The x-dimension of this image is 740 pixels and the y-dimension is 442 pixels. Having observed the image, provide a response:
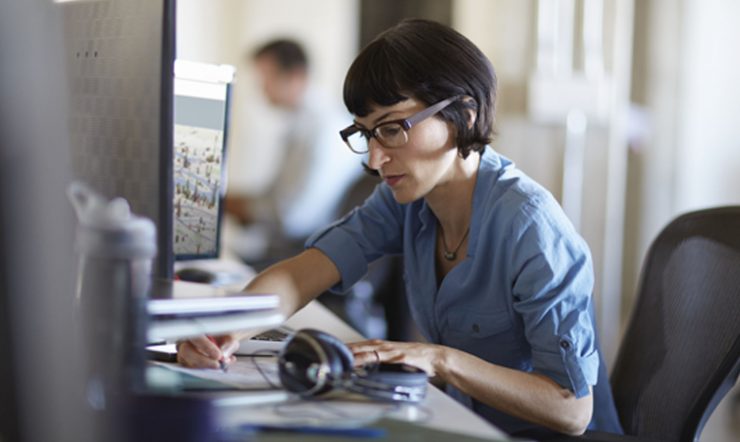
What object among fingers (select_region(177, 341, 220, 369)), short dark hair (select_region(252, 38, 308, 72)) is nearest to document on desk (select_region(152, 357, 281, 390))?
fingers (select_region(177, 341, 220, 369))

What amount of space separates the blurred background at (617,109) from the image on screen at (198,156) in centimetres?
276

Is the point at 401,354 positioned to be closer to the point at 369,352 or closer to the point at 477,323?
the point at 369,352

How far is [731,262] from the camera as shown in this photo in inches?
52.4

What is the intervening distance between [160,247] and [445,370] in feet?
1.21

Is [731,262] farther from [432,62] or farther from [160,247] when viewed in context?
[160,247]

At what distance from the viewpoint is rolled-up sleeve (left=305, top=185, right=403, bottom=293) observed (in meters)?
1.54

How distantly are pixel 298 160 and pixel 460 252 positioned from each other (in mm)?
2994

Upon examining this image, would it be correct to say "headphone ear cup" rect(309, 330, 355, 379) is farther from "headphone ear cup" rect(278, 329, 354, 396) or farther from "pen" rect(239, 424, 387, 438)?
"pen" rect(239, 424, 387, 438)

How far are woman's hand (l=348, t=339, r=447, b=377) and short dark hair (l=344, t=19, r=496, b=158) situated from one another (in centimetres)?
36

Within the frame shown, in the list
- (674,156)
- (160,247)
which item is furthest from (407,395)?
(674,156)

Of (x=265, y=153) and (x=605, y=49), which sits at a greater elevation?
(x=605, y=49)

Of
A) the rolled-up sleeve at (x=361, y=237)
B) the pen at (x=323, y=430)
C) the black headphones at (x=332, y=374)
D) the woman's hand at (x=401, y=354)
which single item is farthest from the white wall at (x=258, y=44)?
the pen at (x=323, y=430)

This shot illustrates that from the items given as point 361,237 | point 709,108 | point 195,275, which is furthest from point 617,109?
point 361,237

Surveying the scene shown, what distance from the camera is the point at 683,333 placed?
1.36 meters
